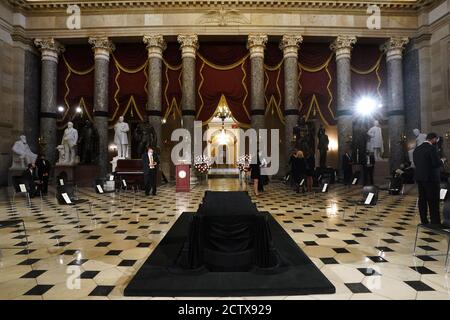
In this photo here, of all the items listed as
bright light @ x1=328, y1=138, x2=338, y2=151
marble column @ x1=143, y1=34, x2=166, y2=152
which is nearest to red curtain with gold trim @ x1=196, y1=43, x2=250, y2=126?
marble column @ x1=143, y1=34, x2=166, y2=152

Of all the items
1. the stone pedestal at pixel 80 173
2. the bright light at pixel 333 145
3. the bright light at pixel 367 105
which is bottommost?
the stone pedestal at pixel 80 173

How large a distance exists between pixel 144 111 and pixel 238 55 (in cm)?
574

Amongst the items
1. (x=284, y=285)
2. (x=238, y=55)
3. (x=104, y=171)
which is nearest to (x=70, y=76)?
(x=104, y=171)

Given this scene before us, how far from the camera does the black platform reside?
2.67 metres

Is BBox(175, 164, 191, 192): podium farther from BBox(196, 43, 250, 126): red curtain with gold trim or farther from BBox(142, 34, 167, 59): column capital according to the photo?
BBox(142, 34, 167, 59): column capital

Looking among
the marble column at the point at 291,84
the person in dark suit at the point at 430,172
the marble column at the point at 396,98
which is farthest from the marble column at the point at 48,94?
the marble column at the point at 396,98

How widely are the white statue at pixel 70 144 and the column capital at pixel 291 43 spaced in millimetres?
10821

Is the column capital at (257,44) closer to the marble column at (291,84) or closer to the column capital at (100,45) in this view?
the marble column at (291,84)

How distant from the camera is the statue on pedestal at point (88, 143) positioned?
12383 millimetres

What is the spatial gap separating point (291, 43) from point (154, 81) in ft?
23.4

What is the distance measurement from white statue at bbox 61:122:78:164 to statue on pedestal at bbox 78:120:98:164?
35cm
